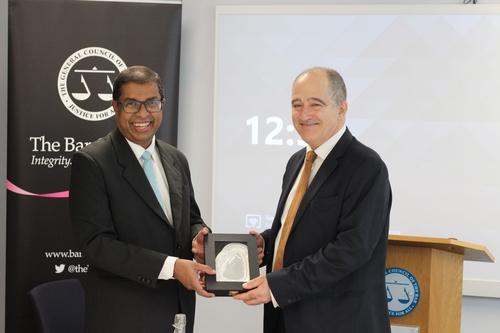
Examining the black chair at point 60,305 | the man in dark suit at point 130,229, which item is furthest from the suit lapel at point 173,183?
the black chair at point 60,305

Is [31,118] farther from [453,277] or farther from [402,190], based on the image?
[453,277]

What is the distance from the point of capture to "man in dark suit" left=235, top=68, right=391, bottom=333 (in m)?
2.22

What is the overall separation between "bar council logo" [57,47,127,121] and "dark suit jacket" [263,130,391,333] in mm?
2168

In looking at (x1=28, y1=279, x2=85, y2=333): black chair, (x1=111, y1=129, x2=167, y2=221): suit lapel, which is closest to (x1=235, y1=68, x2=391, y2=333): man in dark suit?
(x1=111, y1=129, x2=167, y2=221): suit lapel

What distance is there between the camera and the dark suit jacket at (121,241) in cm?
236

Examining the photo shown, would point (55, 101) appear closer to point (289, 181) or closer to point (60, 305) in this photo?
point (60, 305)

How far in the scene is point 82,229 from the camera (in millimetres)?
2438

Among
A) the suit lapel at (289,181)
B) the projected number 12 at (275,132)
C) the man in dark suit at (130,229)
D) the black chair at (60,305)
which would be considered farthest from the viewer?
the projected number 12 at (275,132)

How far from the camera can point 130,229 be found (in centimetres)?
243

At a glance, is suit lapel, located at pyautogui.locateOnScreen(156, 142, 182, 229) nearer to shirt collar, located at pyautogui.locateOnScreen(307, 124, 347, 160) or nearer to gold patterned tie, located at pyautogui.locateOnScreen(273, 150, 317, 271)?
gold patterned tie, located at pyautogui.locateOnScreen(273, 150, 317, 271)

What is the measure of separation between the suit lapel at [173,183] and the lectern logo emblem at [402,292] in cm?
100

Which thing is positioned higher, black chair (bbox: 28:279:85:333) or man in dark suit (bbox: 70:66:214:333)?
man in dark suit (bbox: 70:66:214:333)

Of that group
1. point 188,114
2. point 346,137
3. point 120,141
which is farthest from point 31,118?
point 346,137

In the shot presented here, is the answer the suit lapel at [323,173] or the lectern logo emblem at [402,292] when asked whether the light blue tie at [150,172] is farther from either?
the lectern logo emblem at [402,292]
